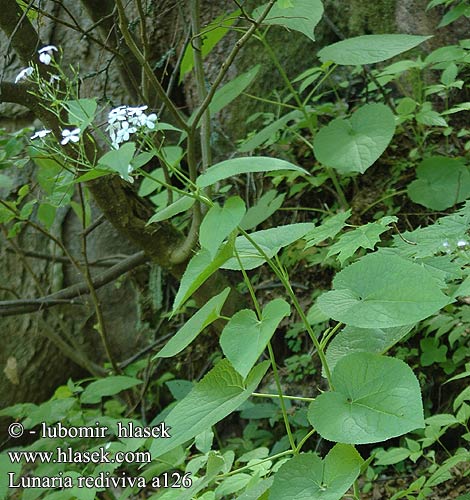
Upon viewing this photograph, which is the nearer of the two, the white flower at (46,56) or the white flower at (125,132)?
the white flower at (125,132)

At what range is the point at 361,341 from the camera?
1.02 m

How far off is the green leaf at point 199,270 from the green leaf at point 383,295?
0.49 feet

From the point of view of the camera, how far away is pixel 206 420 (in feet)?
2.93

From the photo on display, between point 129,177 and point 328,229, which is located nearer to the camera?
point 129,177

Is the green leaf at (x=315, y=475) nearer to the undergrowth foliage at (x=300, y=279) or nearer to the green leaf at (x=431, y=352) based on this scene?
the undergrowth foliage at (x=300, y=279)

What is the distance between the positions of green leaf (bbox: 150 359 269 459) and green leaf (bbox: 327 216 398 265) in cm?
26

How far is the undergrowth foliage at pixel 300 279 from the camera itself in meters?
0.87

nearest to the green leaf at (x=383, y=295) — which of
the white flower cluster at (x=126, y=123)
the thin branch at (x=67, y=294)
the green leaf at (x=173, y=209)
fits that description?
the green leaf at (x=173, y=209)

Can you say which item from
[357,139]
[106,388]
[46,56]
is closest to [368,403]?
[46,56]

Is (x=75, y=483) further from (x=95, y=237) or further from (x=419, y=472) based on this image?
(x=95, y=237)

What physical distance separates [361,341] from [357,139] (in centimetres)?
76

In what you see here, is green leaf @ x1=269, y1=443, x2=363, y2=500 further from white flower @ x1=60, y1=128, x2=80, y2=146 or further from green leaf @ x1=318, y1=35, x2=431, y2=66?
green leaf @ x1=318, y1=35, x2=431, y2=66

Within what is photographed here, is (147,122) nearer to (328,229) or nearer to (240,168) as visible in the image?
Result: (240,168)

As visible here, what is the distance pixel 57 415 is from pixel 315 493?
3.40 ft
